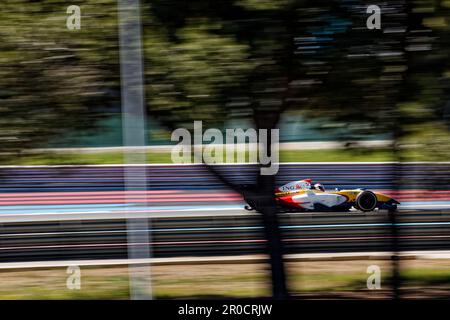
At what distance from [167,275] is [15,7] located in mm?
3541

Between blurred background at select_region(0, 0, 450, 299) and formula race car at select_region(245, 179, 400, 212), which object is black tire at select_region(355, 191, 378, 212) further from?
blurred background at select_region(0, 0, 450, 299)

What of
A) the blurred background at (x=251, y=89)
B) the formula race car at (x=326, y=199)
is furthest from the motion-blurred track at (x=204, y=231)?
the blurred background at (x=251, y=89)

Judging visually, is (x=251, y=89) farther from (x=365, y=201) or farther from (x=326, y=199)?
(x=326, y=199)

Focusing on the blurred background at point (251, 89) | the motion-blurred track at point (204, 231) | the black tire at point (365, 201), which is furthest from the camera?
the black tire at point (365, 201)

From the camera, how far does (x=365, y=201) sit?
408 inches

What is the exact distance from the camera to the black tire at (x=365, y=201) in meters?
9.94

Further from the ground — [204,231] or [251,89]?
[251,89]

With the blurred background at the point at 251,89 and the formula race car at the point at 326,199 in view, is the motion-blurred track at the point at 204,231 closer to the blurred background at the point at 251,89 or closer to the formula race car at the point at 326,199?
the formula race car at the point at 326,199

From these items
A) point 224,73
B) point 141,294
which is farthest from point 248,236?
point 224,73

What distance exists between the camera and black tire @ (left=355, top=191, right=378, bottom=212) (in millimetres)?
9941

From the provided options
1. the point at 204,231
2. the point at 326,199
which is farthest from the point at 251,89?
the point at 326,199

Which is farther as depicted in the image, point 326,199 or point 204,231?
point 326,199
